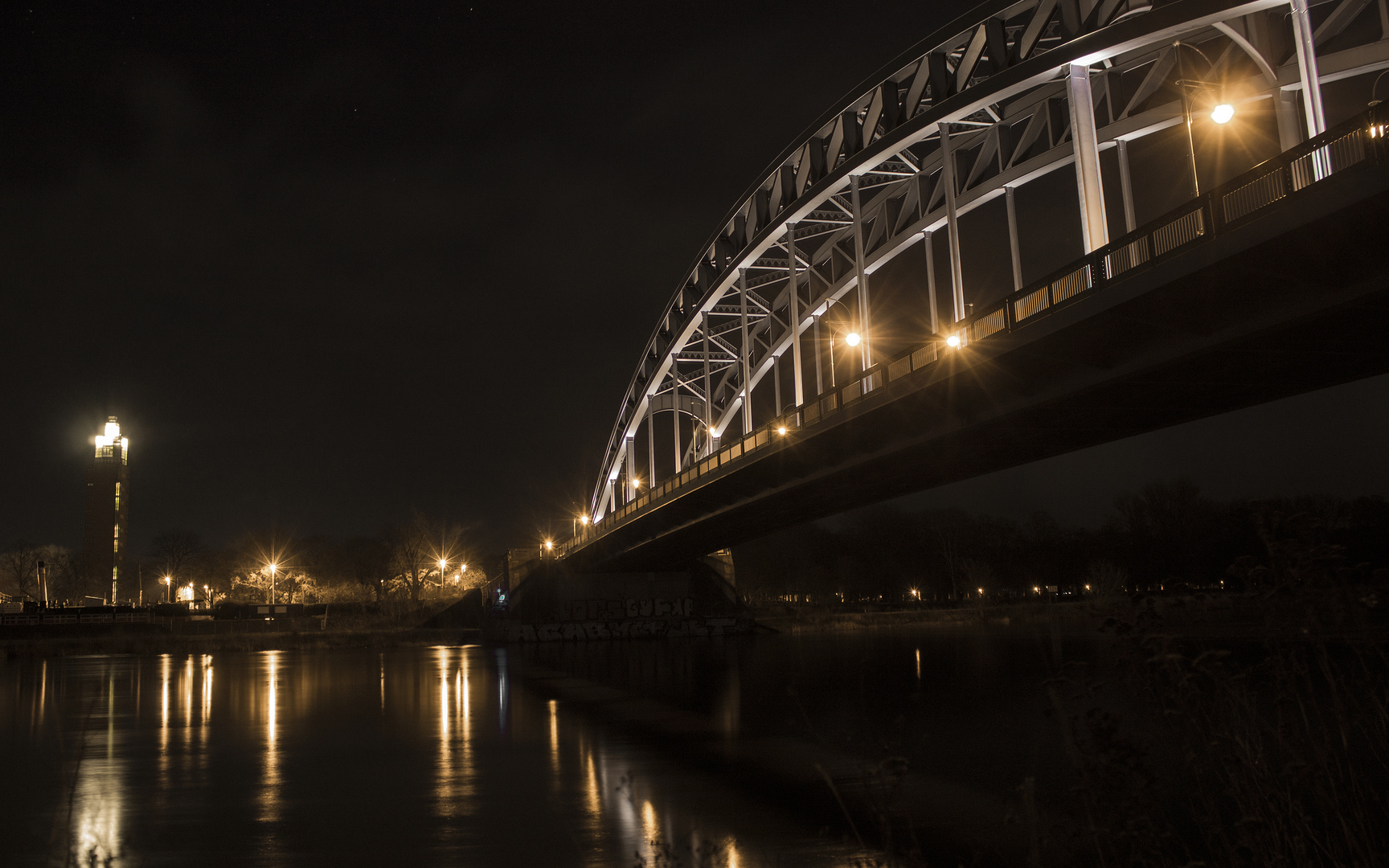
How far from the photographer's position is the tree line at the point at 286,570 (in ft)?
326

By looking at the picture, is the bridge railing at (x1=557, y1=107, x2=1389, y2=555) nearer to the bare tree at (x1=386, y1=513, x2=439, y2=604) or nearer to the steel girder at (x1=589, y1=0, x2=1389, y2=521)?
the steel girder at (x1=589, y1=0, x2=1389, y2=521)

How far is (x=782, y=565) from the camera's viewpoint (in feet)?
397

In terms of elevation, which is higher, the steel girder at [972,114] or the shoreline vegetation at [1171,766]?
the steel girder at [972,114]

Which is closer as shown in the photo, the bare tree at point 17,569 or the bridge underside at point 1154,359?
the bridge underside at point 1154,359

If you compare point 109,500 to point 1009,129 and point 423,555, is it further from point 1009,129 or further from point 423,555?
point 1009,129

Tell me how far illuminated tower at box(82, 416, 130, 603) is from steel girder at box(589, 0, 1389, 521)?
14864 centimetres

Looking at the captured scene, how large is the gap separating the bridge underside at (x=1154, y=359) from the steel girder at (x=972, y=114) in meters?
8.25

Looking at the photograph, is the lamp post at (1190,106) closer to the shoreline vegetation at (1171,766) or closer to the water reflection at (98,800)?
the shoreline vegetation at (1171,766)

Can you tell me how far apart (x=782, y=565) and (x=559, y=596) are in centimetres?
4910

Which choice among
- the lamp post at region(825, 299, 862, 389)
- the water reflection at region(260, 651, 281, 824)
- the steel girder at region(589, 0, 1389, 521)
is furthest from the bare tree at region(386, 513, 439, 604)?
the water reflection at region(260, 651, 281, 824)

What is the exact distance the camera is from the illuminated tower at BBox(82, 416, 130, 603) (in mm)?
171000

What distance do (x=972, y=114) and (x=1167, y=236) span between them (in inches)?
675

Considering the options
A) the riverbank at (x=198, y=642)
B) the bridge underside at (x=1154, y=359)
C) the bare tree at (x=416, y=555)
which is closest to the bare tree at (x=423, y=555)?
the bare tree at (x=416, y=555)

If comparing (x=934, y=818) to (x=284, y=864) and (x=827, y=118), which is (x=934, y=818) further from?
(x=827, y=118)
